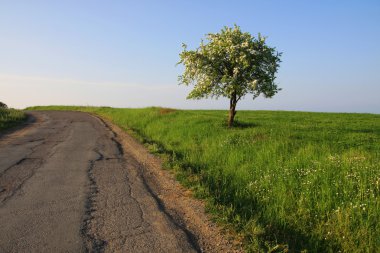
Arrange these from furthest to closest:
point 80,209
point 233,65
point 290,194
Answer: point 233,65 < point 290,194 < point 80,209

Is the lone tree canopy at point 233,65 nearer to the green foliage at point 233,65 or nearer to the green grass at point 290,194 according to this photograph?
the green foliage at point 233,65

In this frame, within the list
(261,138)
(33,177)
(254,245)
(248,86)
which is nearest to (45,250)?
(254,245)

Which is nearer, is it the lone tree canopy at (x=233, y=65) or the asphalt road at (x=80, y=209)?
the asphalt road at (x=80, y=209)

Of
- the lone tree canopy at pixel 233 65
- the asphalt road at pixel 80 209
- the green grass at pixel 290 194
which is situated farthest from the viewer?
the lone tree canopy at pixel 233 65

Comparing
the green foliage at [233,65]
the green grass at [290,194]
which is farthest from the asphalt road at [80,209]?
the green foliage at [233,65]

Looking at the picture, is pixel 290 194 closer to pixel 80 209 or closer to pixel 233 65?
pixel 80 209

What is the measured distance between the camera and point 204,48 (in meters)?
19.8

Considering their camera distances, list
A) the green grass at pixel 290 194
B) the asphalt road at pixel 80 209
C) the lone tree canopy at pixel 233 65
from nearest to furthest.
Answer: the asphalt road at pixel 80 209 < the green grass at pixel 290 194 < the lone tree canopy at pixel 233 65

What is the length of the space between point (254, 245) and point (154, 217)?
6.67ft

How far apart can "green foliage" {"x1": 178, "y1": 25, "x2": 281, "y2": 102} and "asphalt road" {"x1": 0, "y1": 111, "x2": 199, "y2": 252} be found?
28.1ft

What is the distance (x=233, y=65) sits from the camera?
19.4 meters

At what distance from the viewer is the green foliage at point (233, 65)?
18828 millimetres

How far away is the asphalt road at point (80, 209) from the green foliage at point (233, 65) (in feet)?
28.1

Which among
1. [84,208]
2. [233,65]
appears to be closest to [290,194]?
[84,208]
